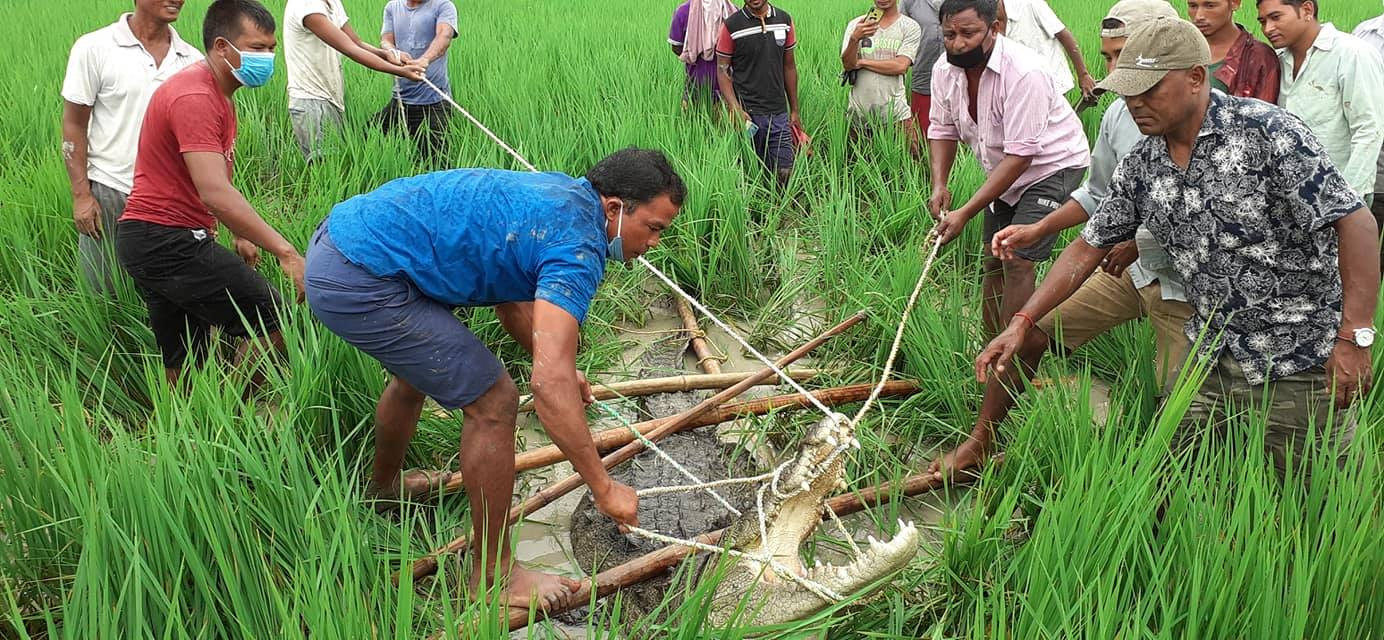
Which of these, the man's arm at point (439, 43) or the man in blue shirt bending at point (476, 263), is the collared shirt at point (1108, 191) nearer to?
the man in blue shirt bending at point (476, 263)

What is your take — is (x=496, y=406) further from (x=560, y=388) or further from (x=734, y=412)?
(x=734, y=412)

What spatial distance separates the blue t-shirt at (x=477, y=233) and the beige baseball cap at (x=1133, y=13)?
1.80 m

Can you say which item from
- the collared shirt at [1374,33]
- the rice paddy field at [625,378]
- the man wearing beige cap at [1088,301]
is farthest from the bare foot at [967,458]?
the collared shirt at [1374,33]

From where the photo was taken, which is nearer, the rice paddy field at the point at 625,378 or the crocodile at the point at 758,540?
the rice paddy field at the point at 625,378

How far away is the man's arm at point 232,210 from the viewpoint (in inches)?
106

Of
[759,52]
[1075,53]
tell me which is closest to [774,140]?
[759,52]

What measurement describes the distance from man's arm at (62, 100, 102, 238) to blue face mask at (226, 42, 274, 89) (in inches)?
29.9

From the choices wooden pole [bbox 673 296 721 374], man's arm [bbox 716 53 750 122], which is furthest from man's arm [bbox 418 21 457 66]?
wooden pole [bbox 673 296 721 374]

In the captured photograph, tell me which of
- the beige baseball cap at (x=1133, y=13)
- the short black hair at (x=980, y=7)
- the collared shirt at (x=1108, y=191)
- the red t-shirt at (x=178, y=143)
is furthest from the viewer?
the short black hair at (x=980, y=7)

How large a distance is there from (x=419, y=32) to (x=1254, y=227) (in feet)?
13.4

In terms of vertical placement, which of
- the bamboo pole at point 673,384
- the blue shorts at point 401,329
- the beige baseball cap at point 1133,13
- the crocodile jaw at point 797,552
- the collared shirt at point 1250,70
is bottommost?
the bamboo pole at point 673,384

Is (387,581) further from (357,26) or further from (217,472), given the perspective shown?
(357,26)

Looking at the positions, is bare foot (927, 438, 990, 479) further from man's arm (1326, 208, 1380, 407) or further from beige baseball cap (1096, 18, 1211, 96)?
beige baseball cap (1096, 18, 1211, 96)

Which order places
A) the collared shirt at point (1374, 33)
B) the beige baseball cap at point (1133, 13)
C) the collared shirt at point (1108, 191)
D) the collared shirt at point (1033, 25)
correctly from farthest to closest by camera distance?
the collared shirt at point (1033, 25), the collared shirt at point (1374, 33), the beige baseball cap at point (1133, 13), the collared shirt at point (1108, 191)
